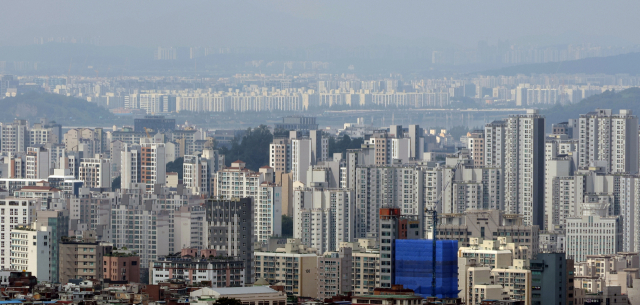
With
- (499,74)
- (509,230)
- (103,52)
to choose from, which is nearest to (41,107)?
(103,52)

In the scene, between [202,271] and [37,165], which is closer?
[202,271]

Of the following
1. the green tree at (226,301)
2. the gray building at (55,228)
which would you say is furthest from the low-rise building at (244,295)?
the gray building at (55,228)

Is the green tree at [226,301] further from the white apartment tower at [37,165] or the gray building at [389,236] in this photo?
the white apartment tower at [37,165]

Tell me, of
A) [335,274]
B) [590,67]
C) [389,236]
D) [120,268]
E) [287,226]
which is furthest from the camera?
[590,67]

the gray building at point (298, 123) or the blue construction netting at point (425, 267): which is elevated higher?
the gray building at point (298, 123)

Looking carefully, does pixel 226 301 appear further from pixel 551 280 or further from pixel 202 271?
pixel 551 280

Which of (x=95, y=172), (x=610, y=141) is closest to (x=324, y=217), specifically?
(x=610, y=141)
